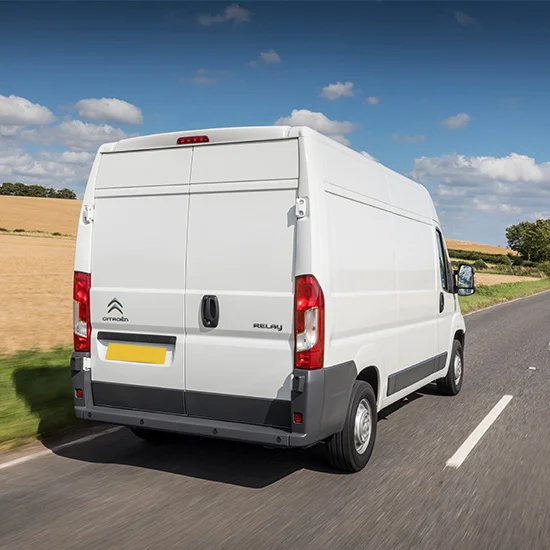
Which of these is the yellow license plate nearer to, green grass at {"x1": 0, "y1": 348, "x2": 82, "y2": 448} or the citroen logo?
the citroen logo

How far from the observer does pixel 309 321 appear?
4691 millimetres

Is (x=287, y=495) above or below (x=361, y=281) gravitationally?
below

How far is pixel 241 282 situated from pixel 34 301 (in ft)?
50.9

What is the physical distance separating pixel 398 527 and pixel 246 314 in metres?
1.66

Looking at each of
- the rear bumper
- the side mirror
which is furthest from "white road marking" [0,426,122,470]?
the side mirror

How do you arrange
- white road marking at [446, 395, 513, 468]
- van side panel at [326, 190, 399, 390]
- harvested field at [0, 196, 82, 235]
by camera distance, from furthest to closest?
harvested field at [0, 196, 82, 235] < white road marking at [446, 395, 513, 468] < van side panel at [326, 190, 399, 390]

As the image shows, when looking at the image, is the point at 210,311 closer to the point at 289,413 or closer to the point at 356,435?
the point at 289,413

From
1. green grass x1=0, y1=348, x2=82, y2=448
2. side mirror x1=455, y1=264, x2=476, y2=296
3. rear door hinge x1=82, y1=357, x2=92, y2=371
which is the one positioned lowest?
green grass x1=0, y1=348, x2=82, y2=448

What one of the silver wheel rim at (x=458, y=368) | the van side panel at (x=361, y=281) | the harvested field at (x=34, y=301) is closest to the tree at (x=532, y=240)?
the harvested field at (x=34, y=301)

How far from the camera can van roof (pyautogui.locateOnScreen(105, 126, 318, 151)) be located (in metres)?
4.86

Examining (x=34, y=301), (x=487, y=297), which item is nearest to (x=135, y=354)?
(x=34, y=301)

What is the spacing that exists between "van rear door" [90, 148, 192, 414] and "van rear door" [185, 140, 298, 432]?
110mm

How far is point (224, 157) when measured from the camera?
503 centimetres

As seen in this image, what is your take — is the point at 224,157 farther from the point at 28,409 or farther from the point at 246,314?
the point at 28,409
